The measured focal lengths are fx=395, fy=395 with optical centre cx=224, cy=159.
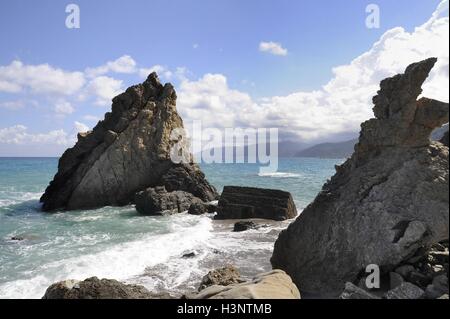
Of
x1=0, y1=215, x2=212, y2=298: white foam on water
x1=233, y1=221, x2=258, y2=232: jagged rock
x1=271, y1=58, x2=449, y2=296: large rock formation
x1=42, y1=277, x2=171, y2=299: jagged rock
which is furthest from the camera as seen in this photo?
x1=233, y1=221, x2=258, y2=232: jagged rock

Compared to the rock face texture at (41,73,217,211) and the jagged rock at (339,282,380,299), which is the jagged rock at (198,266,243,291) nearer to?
the jagged rock at (339,282,380,299)

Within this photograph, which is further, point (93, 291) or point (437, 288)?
point (93, 291)

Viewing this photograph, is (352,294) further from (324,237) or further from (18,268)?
(18,268)

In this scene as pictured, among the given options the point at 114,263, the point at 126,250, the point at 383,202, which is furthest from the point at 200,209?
the point at 383,202

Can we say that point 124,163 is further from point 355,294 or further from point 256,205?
point 355,294

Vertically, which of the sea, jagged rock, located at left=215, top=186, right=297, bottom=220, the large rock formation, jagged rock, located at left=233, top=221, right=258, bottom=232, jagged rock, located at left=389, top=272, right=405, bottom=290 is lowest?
the sea

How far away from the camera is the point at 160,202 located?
34719 millimetres

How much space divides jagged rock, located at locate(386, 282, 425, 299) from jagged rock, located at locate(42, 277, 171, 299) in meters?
5.14

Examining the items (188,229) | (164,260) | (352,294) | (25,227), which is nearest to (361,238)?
(352,294)

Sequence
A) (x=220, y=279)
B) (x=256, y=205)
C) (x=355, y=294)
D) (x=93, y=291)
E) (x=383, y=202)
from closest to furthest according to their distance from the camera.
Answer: (x=355, y=294) < (x=93, y=291) < (x=383, y=202) < (x=220, y=279) < (x=256, y=205)

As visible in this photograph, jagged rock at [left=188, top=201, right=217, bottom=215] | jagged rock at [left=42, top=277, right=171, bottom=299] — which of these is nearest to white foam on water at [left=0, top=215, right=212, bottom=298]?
jagged rock at [left=42, top=277, right=171, bottom=299]

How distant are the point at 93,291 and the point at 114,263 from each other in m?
9.16

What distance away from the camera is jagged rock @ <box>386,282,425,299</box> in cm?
854

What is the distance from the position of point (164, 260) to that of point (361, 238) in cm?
1030
